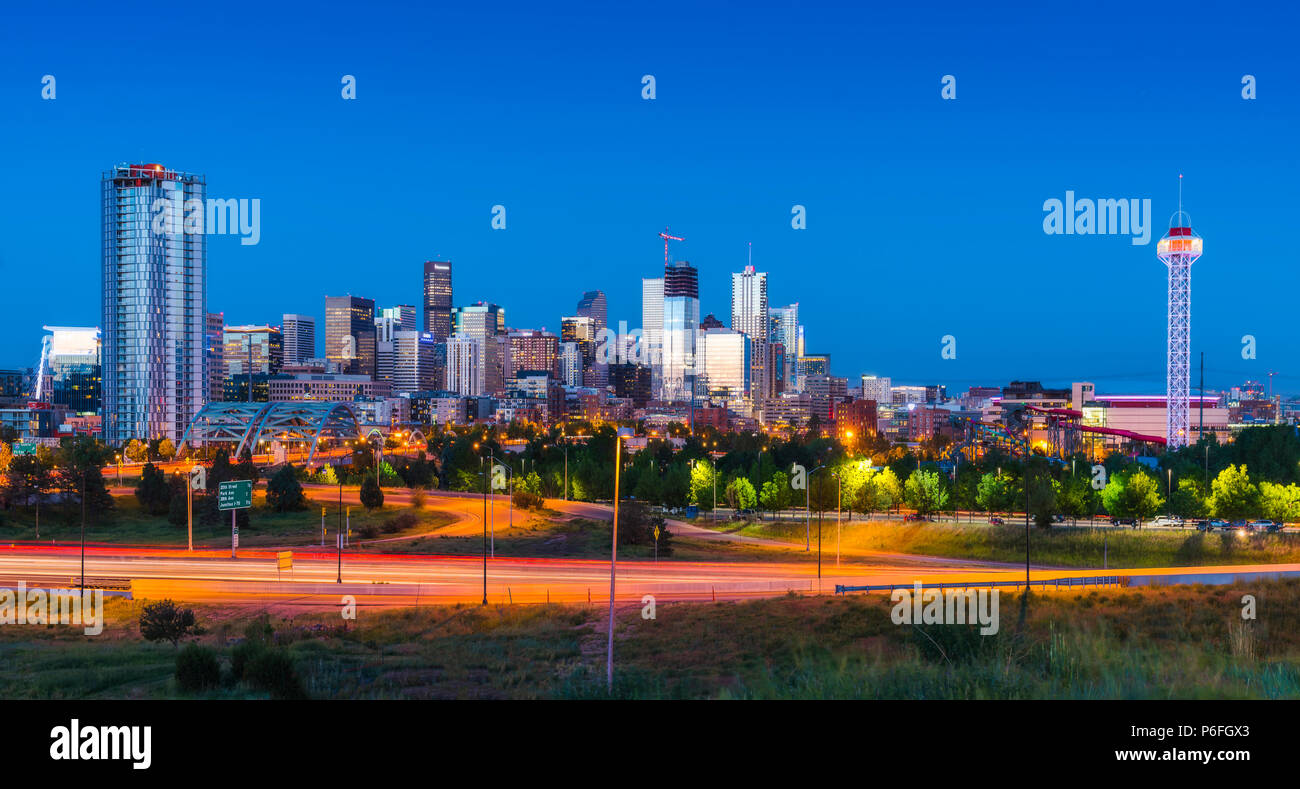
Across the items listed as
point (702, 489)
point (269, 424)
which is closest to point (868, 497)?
point (702, 489)

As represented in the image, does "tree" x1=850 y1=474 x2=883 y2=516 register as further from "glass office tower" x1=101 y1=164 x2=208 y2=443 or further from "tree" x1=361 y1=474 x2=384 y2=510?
"glass office tower" x1=101 y1=164 x2=208 y2=443

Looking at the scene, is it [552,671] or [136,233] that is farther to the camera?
[136,233]

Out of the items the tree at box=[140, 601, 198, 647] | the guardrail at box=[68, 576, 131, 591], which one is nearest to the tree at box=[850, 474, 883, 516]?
the guardrail at box=[68, 576, 131, 591]

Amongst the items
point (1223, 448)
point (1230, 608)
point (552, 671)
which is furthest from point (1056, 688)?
point (1223, 448)

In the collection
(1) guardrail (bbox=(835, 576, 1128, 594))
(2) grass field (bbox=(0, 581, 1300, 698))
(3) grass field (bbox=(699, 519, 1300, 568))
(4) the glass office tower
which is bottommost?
(3) grass field (bbox=(699, 519, 1300, 568))

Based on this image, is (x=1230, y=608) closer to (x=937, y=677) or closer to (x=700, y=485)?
(x=937, y=677)

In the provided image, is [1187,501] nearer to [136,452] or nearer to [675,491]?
[675,491]
